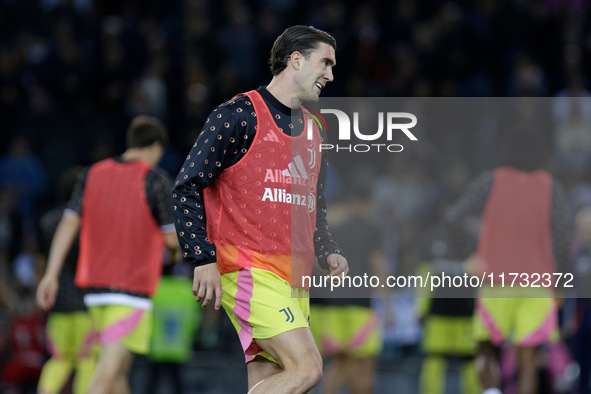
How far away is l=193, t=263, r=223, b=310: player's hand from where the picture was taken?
4.11 metres

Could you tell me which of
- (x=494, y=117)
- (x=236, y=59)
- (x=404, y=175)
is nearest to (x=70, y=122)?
(x=236, y=59)

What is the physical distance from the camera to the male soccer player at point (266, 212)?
4.22m

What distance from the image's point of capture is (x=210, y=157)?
170 inches

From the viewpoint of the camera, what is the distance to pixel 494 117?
10.5m

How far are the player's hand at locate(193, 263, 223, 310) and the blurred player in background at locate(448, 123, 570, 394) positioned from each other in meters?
3.28

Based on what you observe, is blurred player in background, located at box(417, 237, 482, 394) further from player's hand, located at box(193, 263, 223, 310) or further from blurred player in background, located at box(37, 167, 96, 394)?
player's hand, located at box(193, 263, 223, 310)

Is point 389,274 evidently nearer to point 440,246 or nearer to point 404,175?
point 440,246

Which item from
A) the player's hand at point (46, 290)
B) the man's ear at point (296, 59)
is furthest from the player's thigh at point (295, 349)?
the player's hand at point (46, 290)

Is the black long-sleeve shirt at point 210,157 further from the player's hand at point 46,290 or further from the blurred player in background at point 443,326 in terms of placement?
the blurred player in background at point 443,326

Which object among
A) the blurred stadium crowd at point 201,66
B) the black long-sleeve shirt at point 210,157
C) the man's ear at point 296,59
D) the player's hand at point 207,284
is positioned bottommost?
the player's hand at point 207,284

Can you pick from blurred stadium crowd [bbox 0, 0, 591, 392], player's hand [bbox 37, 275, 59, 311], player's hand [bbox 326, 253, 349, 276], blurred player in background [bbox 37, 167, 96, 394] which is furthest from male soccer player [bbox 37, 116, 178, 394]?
blurred stadium crowd [bbox 0, 0, 591, 392]

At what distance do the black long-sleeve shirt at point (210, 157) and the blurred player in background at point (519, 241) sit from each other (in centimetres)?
281

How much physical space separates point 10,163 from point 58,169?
632mm

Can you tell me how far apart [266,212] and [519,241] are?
3.00 meters
